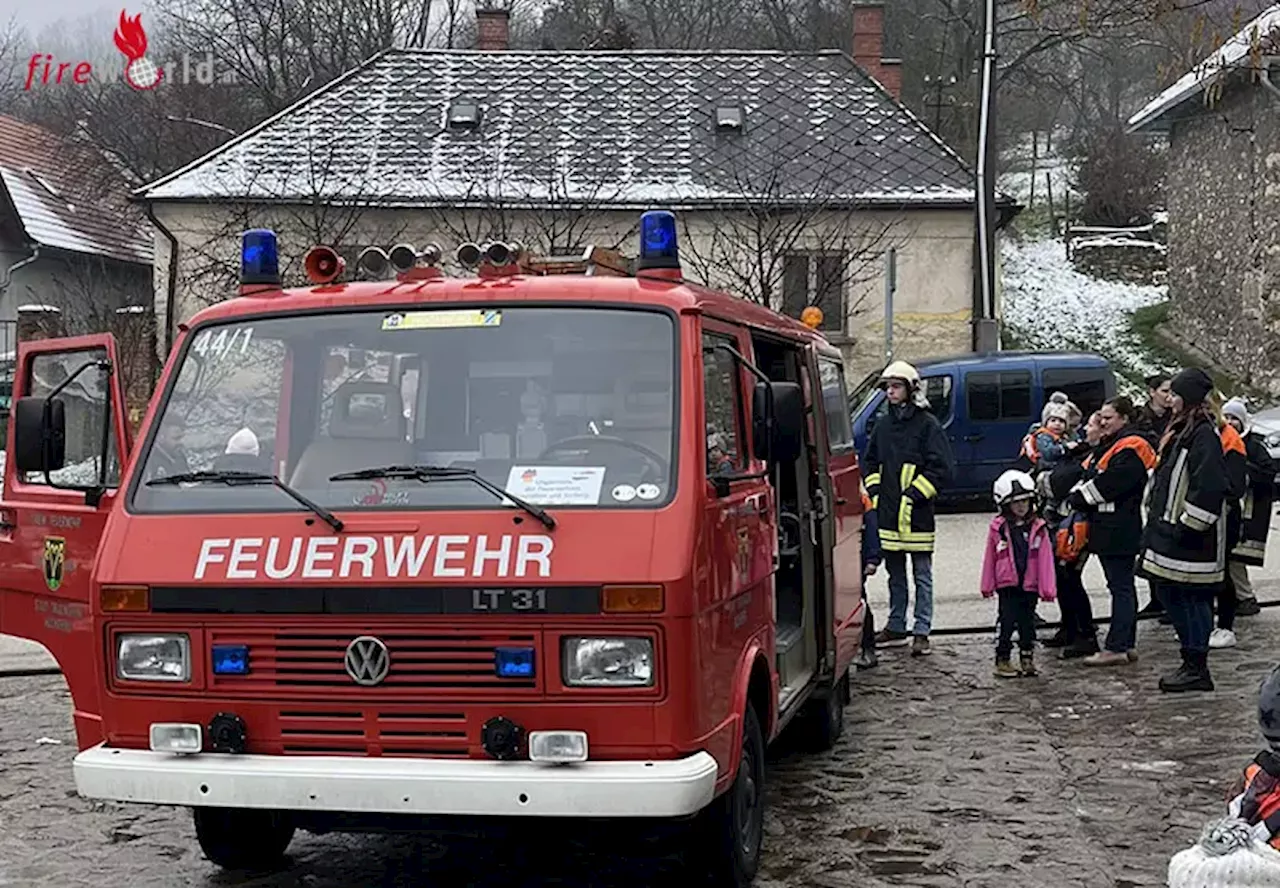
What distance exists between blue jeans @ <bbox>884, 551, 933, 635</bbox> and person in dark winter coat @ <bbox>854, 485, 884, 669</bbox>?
0.46 feet

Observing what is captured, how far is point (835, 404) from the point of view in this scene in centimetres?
895

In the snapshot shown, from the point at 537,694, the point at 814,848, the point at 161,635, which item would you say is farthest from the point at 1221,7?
the point at 161,635

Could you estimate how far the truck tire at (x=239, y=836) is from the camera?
604 centimetres

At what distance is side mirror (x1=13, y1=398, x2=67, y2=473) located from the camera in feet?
19.1

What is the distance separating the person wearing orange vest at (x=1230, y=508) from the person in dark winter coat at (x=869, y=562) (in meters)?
2.13

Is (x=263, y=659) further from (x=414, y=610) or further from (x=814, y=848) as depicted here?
(x=814, y=848)

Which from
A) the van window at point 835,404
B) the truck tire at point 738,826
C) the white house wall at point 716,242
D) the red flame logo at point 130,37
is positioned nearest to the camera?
the truck tire at point 738,826

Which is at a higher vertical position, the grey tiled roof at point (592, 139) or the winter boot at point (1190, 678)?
the grey tiled roof at point (592, 139)

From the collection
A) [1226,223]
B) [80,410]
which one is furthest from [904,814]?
[1226,223]

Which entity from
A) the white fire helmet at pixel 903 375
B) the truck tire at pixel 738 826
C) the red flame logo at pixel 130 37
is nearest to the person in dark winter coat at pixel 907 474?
the white fire helmet at pixel 903 375

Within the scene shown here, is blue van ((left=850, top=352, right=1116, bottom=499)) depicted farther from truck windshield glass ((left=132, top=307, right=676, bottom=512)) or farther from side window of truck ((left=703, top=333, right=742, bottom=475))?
truck windshield glass ((left=132, top=307, right=676, bottom=512))

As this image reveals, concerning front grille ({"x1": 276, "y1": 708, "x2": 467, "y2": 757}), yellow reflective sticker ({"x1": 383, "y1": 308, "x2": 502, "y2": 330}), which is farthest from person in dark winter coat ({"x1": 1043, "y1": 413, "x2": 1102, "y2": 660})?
front grille ({"x1": 276, "y1": 708, "x2": 467, "y2": 757})

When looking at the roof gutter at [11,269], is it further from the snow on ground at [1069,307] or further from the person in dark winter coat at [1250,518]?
the person in dark winter coat at [1250,518]

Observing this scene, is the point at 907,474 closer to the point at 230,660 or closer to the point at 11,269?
the point at 230,660
